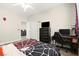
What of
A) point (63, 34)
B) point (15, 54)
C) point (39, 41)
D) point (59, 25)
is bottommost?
point (15, 54)

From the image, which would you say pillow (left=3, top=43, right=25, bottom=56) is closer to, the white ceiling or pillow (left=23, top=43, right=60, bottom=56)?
pillow (left=23, top=43, right=60, bottom=56)

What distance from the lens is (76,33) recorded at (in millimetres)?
1362

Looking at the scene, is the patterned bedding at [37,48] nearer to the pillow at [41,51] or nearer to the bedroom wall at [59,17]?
the pillow at [41,51]

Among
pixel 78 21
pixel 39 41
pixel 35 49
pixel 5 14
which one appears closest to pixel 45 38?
pixel 39 41

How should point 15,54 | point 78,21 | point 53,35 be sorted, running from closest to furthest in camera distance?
1. point 15,54
2. point 78,21
3. point 53,35

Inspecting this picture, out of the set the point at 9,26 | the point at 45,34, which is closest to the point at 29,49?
the point at 45,34

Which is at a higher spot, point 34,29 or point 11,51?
point 34,29

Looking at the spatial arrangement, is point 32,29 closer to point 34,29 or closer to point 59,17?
point 34,29

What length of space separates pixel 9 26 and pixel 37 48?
1.84 ft

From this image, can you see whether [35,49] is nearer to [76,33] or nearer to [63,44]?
[63,44]

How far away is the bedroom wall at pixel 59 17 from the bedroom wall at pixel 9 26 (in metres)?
0.24

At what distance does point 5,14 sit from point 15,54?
609 mm

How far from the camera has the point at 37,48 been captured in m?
1.27

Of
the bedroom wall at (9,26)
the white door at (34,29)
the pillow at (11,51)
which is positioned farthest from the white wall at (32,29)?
the pillow at (11,51)
